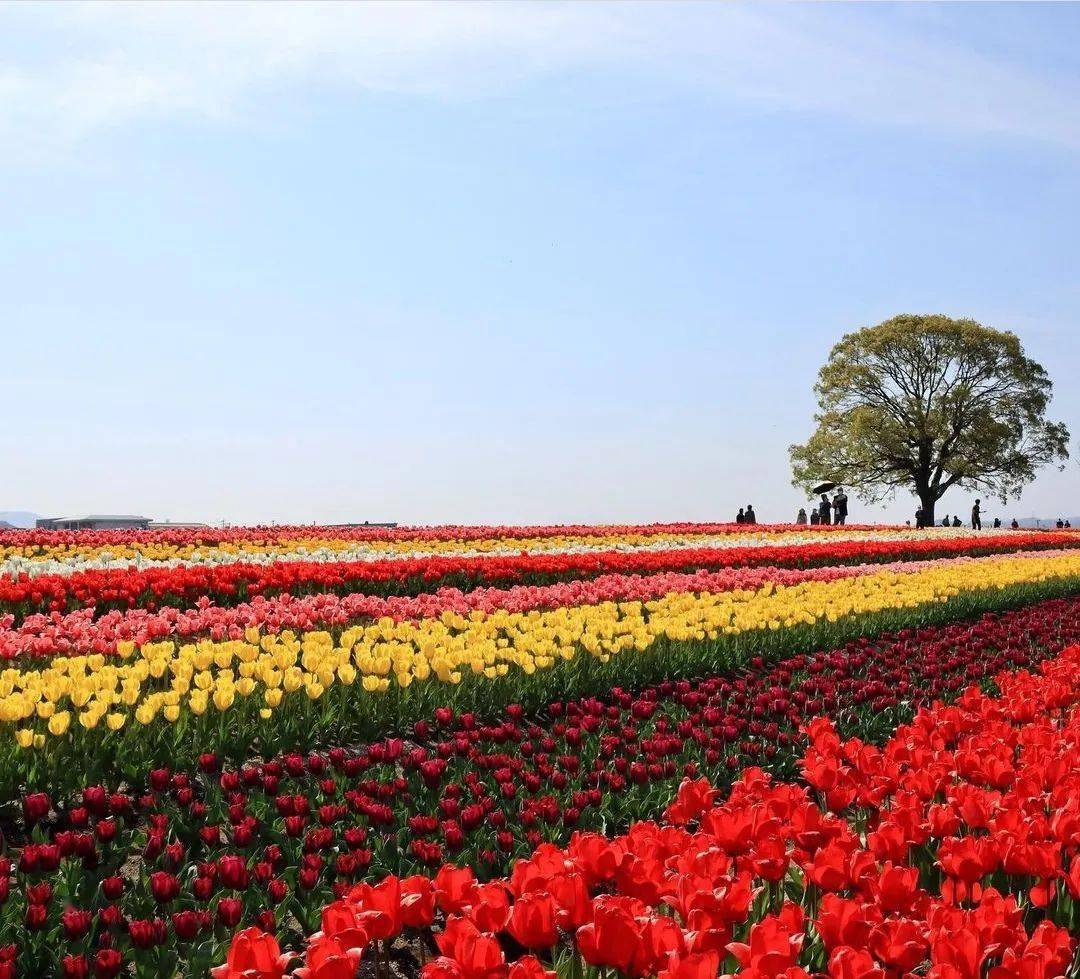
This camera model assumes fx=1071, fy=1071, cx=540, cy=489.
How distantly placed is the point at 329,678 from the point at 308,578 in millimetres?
6596

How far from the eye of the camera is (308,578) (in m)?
12.5

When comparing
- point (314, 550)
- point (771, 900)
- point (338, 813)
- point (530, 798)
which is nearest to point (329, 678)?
point (530, 798)

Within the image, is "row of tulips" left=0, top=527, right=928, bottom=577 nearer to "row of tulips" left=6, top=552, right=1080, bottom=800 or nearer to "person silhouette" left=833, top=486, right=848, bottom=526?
"row of tulips" left=6, top=552, right=1080, bottom=800

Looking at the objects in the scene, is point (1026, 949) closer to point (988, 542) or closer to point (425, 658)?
point (425, 658)

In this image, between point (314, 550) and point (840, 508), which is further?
point (840, 508)

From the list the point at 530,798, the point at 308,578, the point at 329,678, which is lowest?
the point at 530,798

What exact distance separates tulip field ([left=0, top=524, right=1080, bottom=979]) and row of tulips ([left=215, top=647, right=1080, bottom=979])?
0.01 metres

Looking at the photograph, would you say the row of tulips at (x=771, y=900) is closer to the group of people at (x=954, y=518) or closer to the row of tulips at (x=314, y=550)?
the row of tulips at (x=314, y=550)

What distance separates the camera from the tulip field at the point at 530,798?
2850mm

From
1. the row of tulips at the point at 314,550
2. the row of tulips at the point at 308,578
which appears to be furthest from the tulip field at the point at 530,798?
the row of tulips at the point at 314,550

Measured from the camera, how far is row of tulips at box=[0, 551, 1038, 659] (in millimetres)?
7484

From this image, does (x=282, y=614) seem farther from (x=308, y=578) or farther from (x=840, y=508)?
(x=840, y=508)

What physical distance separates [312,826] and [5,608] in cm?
740

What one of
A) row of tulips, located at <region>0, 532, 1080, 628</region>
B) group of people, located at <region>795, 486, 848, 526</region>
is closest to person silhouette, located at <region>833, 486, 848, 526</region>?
group of people, located at <region>795, 486, 848, 526</region>
